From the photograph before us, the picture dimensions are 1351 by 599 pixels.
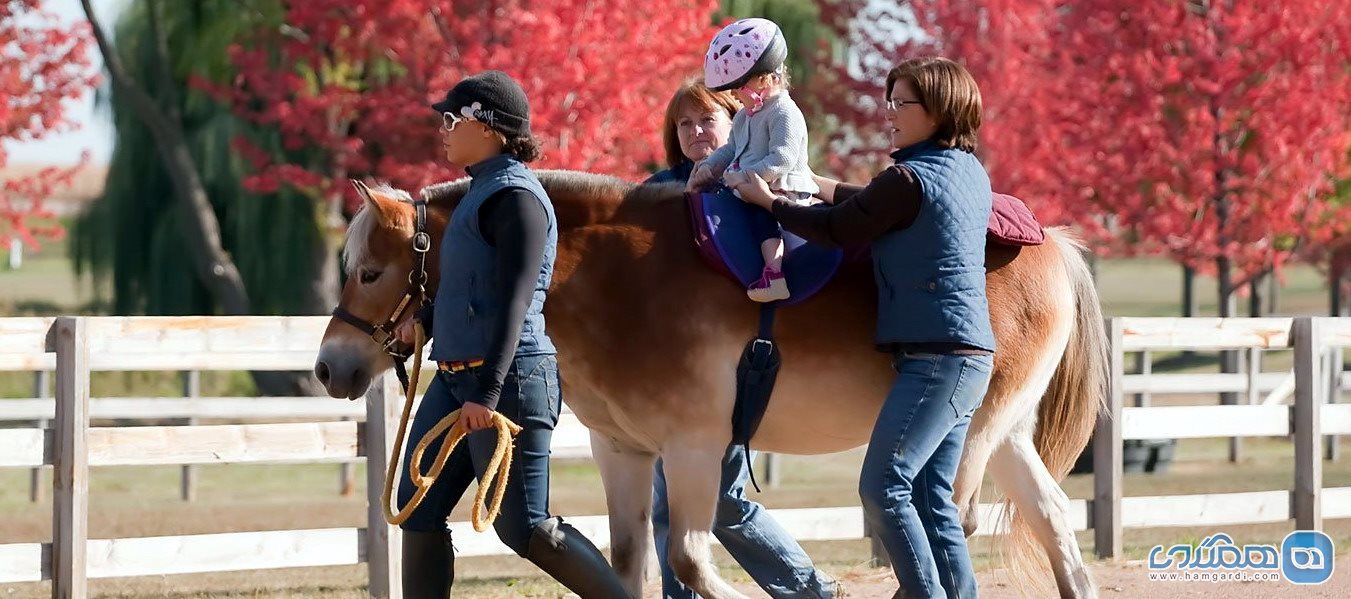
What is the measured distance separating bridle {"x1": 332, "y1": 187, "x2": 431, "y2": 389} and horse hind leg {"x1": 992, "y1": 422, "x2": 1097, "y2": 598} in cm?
207

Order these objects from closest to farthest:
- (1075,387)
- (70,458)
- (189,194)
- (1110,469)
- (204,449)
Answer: (1075,387) < (70,458) < (204,449) < (1110,469) < (189,194)

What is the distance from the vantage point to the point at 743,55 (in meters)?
4.33

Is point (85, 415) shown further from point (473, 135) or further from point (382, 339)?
point (473, 135)

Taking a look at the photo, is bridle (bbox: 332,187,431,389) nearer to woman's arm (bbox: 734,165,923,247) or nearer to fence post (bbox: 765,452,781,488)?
woman's arm (bbox: 734,165,923,247)

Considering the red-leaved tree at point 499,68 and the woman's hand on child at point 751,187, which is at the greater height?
the red-leaved tree at point 499,68

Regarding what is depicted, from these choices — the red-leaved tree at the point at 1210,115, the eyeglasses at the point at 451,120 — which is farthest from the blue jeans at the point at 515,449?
the red-leaved tree at the point at 1210,115

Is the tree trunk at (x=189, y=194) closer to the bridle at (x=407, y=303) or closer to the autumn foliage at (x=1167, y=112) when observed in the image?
the autumn foliage at (x=1167, y=112)

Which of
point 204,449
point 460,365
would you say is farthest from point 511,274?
point 204,449

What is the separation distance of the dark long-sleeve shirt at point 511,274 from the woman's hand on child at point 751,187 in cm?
66

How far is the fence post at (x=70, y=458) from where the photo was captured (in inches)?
231

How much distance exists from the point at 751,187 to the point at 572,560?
111cm

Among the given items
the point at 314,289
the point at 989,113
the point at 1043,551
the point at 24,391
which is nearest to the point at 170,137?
the point at 314,289

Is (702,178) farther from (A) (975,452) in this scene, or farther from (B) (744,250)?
(A) (975,452)

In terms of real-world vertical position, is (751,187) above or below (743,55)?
below
